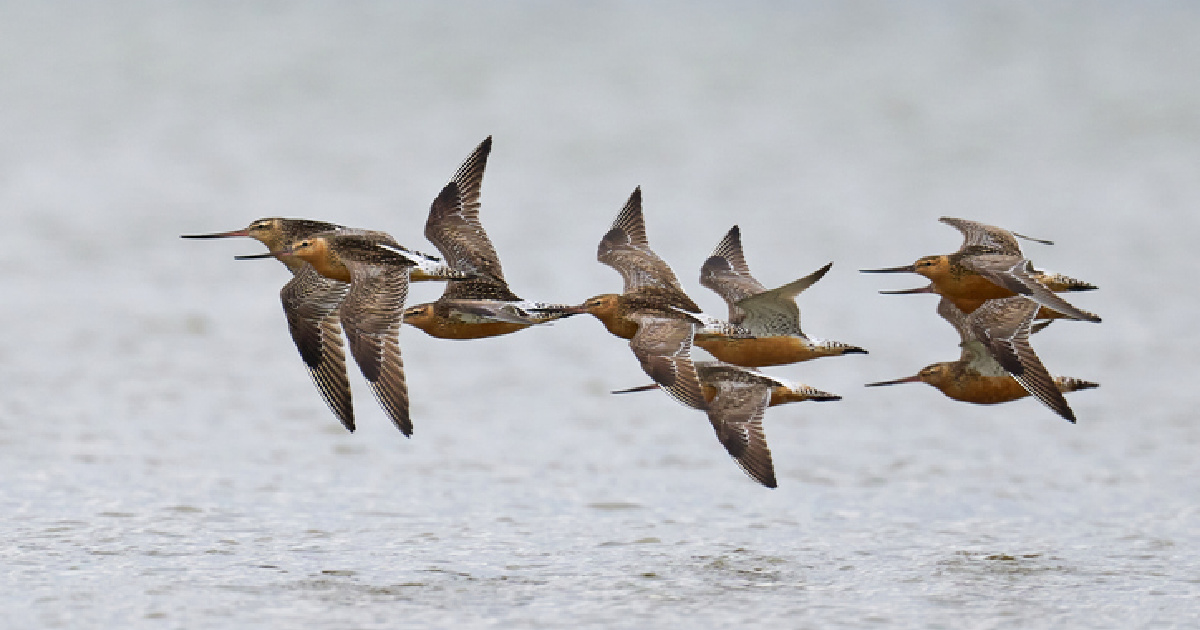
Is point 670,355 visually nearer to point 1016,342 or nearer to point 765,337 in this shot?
point 765,337

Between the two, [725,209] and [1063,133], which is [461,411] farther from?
[1063,133]

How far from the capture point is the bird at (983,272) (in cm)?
854

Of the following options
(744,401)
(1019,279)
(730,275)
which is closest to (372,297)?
(744,401)

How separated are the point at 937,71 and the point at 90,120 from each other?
14782 mm

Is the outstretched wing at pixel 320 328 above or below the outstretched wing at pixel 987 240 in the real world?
below

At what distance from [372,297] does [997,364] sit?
344 centimetres

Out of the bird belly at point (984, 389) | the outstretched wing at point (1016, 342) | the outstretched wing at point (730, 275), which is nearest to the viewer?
the outstretched wing at point (1016, 342)

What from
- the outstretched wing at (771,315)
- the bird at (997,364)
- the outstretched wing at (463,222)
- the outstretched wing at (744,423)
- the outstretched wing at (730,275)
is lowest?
the outstretched wing at (744,423)

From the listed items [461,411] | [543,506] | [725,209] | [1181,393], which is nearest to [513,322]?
[543,506]

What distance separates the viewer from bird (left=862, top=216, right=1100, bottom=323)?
28.0ft

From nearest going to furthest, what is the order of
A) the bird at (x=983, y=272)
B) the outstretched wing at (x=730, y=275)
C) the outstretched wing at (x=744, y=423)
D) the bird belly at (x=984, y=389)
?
1. the bird at (x=983, y=272)
2. the outstretched wing at (x=744, y=423)
3. the bird belly at (x=984, y=389)
4. the outstretched wing at (x=730, y=275)

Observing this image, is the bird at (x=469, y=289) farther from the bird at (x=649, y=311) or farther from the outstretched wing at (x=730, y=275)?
the outstretched wing at (x=730, y=275)

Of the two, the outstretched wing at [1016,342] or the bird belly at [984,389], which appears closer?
the outstretched wing at [1016,342]

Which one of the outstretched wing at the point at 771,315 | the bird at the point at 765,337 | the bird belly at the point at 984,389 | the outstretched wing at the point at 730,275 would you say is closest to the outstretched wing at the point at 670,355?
the bird at the point at 765,337
